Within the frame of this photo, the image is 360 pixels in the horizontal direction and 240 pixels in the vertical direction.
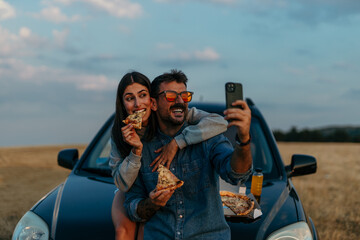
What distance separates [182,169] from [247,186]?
1337 mm

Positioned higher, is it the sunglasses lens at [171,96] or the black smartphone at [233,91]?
the black smartphone at [233,91]

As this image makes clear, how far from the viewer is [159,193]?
8.52 feet

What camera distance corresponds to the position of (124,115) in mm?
3127

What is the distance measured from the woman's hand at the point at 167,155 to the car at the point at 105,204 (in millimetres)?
677

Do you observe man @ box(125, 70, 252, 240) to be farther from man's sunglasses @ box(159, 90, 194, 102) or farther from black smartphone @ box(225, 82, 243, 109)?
black smartphone @ box(225, 82, 243, 109)

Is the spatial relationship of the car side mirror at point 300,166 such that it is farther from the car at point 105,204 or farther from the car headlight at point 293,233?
the car headlight at point 293,233

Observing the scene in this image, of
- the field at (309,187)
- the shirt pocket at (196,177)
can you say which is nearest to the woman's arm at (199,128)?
the shirt pocket at (196,177)

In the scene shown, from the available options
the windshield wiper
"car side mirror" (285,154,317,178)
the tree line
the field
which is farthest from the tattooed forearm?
the tree line

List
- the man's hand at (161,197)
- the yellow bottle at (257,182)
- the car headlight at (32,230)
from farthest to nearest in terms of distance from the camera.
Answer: the yellow bottle at (257,182) < the car headlight at (32,230) < the man's hand at (161,197)

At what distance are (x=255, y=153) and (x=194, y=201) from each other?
6.50ft

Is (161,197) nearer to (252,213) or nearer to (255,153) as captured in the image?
(252,213)

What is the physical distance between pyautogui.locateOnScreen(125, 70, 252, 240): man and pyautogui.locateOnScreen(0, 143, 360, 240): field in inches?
140

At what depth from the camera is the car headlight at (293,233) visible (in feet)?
10.7

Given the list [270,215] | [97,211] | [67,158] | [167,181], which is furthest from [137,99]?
[67,158]
